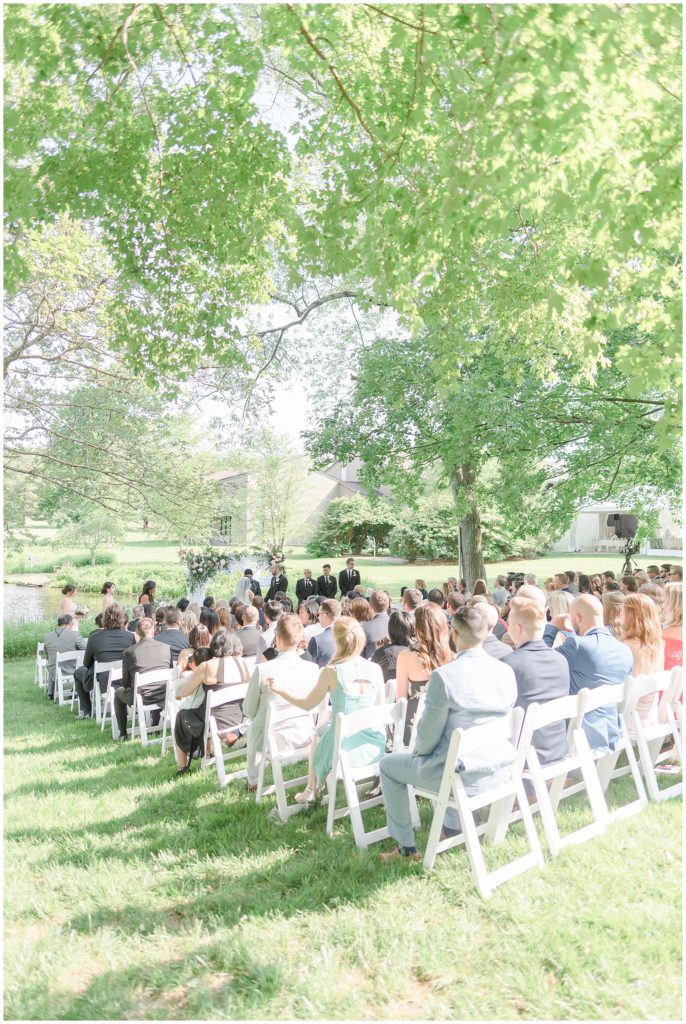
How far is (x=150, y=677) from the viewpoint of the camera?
773 cm

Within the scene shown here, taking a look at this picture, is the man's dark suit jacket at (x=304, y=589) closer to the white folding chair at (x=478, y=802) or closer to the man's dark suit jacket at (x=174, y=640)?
the man's dark suit jacket at (x=174, y=640)

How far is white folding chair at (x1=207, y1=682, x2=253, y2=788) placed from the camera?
586 centimetres

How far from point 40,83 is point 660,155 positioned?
5.07 m

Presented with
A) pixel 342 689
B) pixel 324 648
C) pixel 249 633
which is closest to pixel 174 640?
pixel 249 633

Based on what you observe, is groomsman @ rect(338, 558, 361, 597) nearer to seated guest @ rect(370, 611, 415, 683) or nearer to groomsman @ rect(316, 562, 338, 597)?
groomsman @ rect(316, 562, 338, 597)

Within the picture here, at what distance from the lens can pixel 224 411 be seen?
15.3 m

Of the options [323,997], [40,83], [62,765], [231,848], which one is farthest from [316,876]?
[40,83]

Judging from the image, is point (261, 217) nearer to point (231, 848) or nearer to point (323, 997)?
point (231, 848)

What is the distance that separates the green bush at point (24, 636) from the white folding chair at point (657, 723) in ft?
48.5

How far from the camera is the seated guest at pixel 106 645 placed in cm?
912

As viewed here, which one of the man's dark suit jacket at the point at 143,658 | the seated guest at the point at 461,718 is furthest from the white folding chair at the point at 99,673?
the seated guest at the point at 461,718

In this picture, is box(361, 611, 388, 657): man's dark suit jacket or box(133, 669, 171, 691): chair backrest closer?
box(133, 669, 171, 691): chair backrest

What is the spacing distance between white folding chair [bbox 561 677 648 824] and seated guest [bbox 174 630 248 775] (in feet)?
10.0

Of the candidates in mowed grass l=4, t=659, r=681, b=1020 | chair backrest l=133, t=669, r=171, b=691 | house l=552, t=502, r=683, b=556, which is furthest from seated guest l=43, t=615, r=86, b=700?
house l=552, t=502, r=683, b=556
